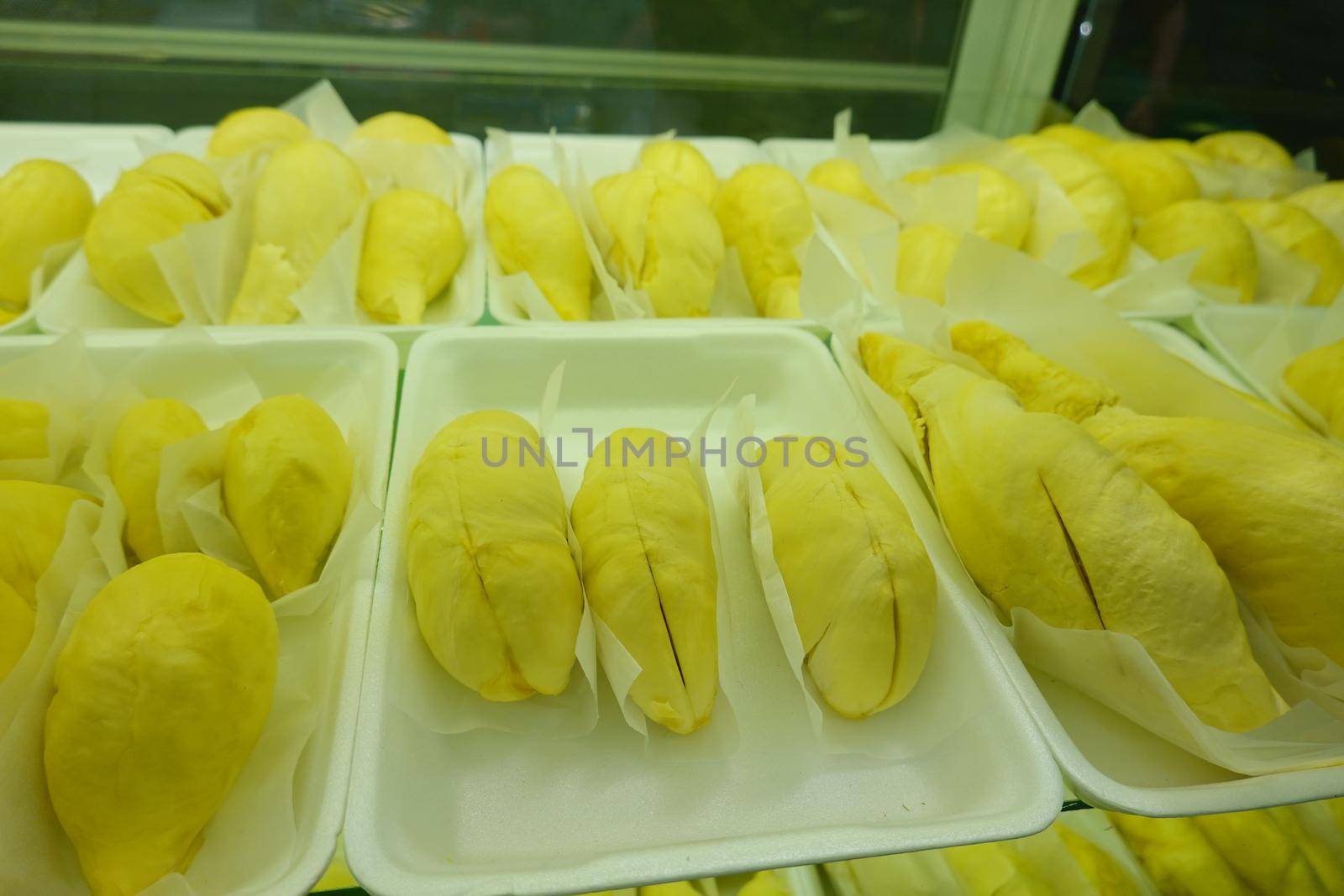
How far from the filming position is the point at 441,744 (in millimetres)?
525

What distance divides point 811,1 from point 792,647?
101 centimetres

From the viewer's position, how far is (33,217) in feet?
2.71

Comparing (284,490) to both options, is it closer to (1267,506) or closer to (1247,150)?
(1267,506)

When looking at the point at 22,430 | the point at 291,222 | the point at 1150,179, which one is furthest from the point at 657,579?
the point at 1150,179

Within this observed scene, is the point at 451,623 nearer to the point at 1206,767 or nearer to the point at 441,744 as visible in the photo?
the point at 441,744

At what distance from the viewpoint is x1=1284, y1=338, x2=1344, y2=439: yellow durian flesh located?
79 centimetres

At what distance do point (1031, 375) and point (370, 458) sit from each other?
559mm

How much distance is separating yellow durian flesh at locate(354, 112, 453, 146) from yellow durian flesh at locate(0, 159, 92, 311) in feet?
1.02

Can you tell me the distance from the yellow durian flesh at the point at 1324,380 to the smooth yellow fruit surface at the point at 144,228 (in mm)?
1122

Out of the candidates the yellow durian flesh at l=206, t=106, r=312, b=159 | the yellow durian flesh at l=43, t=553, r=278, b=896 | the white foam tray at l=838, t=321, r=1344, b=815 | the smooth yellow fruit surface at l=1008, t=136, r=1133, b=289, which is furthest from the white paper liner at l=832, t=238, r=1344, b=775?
the yellow durian flesh at l=206, t=106, r=312, b=159

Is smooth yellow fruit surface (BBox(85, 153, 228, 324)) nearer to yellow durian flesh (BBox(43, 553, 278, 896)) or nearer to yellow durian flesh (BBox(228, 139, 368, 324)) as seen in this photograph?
Answer: yellow durian flesh (BBox(228, 139, 368, 324))

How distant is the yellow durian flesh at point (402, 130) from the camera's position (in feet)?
3.30

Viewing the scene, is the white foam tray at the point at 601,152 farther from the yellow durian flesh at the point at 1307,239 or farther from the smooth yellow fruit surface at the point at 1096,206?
the yellow durian flesh at the point at 1307,239

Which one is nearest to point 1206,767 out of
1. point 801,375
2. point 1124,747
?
point 1124,747
